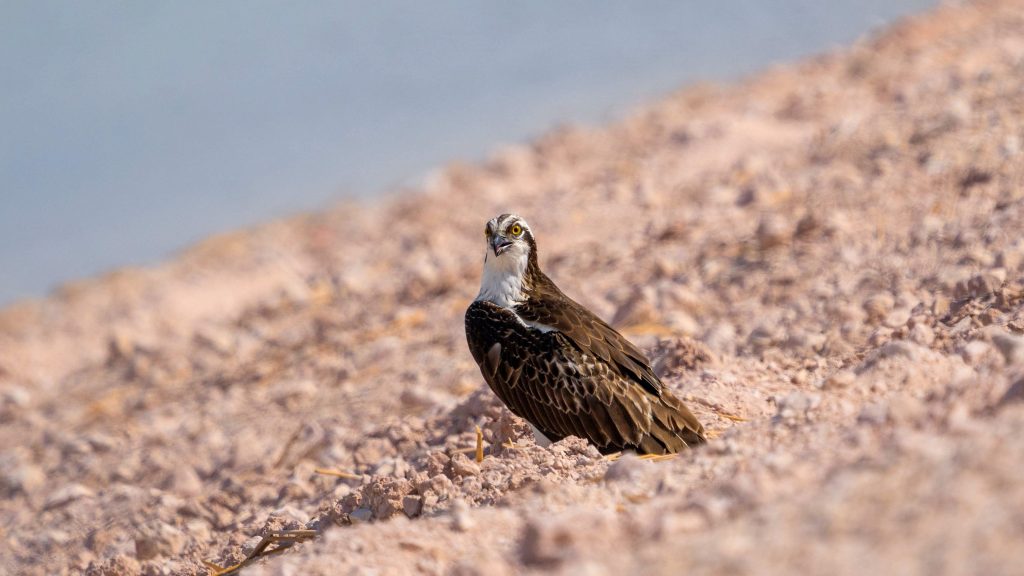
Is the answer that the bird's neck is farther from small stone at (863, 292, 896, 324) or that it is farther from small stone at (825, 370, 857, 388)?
small stone at (863, 292, 896, 324)

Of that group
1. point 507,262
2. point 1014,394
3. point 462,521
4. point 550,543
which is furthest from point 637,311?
point 550,543

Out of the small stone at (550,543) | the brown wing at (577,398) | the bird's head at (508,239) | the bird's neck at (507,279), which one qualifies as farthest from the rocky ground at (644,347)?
the bird's head at (508,239)

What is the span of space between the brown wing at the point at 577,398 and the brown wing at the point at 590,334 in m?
0.04

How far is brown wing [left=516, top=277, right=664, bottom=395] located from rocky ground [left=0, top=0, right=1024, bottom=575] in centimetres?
44

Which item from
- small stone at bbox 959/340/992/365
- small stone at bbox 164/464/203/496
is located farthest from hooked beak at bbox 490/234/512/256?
small stone at bbox 164/464/203/496

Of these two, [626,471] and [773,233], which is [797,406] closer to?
[626,471]

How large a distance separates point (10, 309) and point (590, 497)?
14.3 m

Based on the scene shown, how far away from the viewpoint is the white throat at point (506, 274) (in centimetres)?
634

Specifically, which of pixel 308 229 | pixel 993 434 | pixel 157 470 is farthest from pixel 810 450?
pixel 308 229

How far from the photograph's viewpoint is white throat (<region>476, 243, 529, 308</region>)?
20.8ft

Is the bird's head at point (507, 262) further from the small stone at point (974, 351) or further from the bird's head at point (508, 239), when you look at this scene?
the small stone at point (974, 351)

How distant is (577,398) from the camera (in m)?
5.72

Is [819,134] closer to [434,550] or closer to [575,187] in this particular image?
[575,187]

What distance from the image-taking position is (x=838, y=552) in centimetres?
281
